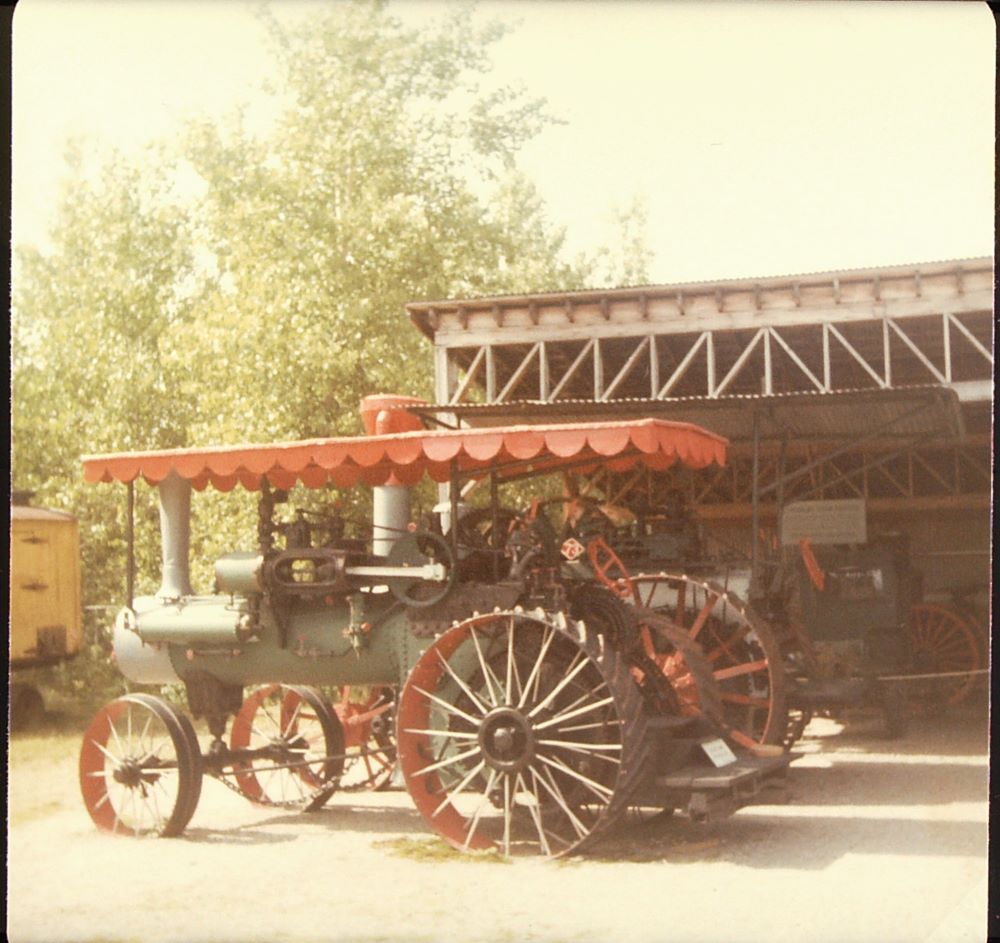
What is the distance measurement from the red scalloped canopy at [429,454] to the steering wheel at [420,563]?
44 centimetres

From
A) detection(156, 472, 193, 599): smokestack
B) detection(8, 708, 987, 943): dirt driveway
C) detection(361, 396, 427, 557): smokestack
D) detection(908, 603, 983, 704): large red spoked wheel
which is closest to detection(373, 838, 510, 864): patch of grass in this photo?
detection(8, 708, 987, 943): dirt driveway

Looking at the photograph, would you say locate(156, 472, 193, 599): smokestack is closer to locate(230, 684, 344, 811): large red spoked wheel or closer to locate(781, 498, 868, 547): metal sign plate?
locate(230, 684, 344, 811): large red spoked wheel

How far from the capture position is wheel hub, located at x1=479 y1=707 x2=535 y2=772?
7.11m

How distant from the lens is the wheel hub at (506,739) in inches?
280

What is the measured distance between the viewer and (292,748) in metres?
9.04

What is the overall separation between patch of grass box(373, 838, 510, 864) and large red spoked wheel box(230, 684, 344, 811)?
3.14ft

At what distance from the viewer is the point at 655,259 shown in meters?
10.8

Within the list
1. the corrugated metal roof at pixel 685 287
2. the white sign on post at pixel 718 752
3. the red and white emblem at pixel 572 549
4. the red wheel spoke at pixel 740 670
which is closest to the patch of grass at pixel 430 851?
the white sign on post at pixel 718 752

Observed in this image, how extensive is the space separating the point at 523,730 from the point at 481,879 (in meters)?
0.79

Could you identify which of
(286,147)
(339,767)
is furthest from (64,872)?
(286,147)

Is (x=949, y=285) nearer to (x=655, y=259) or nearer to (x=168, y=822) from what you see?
(x=655, y=259)

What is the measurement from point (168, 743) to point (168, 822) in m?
0.89

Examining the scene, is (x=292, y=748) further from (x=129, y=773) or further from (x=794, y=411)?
(x=794, y=411)

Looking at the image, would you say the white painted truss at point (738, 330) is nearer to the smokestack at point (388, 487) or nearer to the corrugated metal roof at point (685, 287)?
the corrugated metal roof at point (685, 287)
